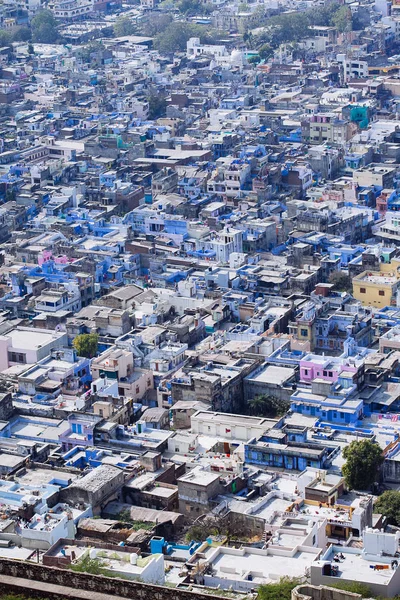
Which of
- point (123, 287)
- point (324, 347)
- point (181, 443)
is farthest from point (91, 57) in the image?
point (181, 443)

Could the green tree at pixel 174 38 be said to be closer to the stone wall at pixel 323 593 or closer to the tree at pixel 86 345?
the tree at pixel 86 345

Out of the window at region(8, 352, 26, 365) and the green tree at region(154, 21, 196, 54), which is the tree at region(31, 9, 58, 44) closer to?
the green tree at region(154, 21, 196, 54)

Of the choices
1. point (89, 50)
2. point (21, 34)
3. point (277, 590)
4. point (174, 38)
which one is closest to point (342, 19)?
point (174, 38)

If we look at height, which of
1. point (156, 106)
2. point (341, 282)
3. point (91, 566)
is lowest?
point (156, 106)

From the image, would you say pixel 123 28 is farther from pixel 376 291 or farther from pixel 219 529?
pixel 219 529

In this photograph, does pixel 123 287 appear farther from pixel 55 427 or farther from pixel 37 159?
pixel 37 159

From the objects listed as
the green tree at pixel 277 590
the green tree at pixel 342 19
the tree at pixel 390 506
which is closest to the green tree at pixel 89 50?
the green tree at pixel 342 19
